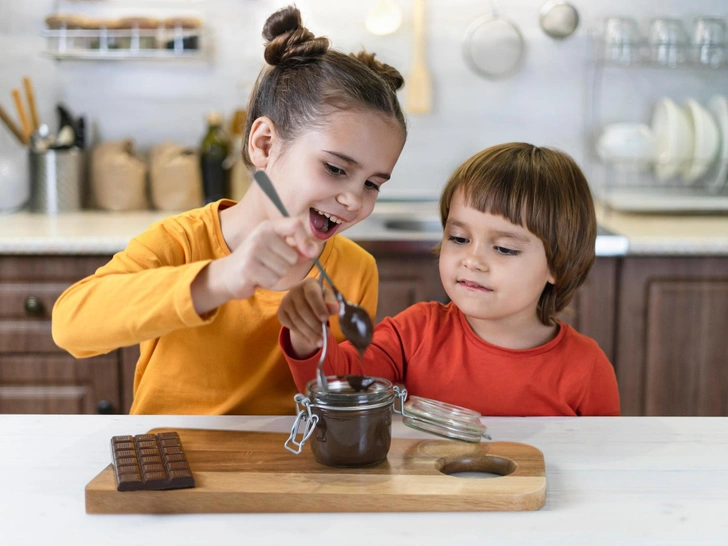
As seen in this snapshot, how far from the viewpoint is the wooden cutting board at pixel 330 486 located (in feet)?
2.93

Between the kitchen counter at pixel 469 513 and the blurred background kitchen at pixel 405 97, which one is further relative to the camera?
the blurred background kitchen at pixel 405 97

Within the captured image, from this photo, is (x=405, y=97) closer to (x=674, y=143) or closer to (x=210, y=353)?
(x=674, y=143)

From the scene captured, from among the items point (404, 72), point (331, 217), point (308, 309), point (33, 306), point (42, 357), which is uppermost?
point (404, 72)

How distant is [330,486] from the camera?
922 millimetres

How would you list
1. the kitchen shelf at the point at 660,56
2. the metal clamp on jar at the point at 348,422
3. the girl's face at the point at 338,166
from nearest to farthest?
the metal clamp on jar at the point at 348,422 < the girl's face at the point at 338,166 < the kitchen shelf at the point at 660,56

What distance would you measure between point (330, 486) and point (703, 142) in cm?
217

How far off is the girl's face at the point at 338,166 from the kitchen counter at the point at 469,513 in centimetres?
33

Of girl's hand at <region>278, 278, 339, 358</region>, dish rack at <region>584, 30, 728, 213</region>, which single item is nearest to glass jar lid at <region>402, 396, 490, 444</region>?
girl's hand at <region>278, 278, 339, 358</region>

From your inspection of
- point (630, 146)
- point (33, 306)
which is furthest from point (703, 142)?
point (33, 306)

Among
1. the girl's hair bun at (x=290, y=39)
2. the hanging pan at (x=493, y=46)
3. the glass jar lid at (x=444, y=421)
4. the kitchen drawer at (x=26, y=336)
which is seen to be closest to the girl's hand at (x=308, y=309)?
the glass jar lid at (x=444, y=421)

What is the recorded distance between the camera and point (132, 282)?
109 centimetres

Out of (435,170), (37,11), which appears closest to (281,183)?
(435,170)

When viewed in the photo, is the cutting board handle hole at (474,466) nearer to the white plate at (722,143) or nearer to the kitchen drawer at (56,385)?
the kitchen drawer at (56,385)

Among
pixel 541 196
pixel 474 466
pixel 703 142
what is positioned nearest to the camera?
pixel 474 466
